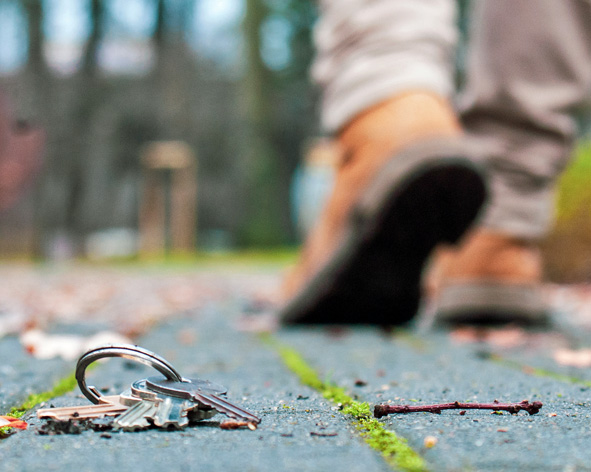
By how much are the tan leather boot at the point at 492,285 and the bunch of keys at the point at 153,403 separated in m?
1.44

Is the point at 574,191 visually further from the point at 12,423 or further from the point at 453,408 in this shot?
the point at 12,423

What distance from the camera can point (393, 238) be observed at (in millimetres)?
1917

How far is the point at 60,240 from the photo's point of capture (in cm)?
960

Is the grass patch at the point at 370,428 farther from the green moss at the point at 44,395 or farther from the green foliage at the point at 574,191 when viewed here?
the green foliage at the point at 574,191

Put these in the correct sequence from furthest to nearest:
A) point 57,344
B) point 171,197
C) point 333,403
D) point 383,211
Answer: point 171,197 → point 383,211 → point 57,344 → point 333,403

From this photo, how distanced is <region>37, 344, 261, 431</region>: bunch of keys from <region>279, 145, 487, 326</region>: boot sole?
3.58 ft

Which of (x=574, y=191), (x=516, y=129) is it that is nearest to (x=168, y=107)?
(x=574, y=191)

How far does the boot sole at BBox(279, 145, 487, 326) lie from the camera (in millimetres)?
1827

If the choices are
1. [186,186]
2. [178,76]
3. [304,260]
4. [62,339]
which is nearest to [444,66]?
[304,260]

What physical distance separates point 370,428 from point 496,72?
157 cm

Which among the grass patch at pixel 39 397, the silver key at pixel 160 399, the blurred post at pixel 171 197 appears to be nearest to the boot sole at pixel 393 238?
the grass patch at pixel 39 397

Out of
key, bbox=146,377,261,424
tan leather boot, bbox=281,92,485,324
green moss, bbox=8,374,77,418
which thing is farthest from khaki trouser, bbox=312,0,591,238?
key, bbox=146,377,261,424

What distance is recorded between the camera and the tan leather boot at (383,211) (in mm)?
1832

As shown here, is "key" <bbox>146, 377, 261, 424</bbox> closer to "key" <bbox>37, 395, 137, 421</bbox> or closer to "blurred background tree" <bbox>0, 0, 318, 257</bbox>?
"key" <bbox>37, 395, 137, 421</bbox>
